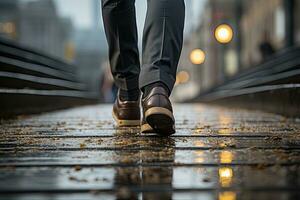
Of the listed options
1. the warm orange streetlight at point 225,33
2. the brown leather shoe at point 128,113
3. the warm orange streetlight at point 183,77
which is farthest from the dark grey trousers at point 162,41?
the warm orange streetlight at point 183,77

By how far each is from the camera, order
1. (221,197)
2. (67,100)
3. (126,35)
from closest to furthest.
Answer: (221,197)
(126,35)
(67,100)

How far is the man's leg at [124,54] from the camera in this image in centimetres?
312

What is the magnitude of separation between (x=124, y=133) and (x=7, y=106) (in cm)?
239

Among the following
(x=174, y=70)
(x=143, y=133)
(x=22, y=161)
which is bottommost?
(x=22, y=161)

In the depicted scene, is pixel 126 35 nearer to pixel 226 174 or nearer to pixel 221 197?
pixel 226 174

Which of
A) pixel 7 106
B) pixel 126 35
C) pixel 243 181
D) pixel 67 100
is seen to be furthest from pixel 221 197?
pixel 67 100

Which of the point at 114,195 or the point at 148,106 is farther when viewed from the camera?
the point at 148,106

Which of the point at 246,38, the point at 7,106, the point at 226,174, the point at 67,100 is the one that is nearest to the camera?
the point at 226,174

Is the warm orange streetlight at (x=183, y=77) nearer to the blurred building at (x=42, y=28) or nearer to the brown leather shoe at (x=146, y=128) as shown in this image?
the blurred building at (x=42, y=28)

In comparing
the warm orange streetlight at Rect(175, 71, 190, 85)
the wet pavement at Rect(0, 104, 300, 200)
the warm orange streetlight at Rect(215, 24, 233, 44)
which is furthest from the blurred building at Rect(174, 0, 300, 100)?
the wet pavement at Rect(0, 104, 300, 200)

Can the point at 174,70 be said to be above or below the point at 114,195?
above

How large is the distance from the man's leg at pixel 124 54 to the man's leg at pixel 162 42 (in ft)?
1.36

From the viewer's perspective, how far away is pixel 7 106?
16.3 feet

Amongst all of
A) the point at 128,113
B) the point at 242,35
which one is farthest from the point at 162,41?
the point at 242,35
